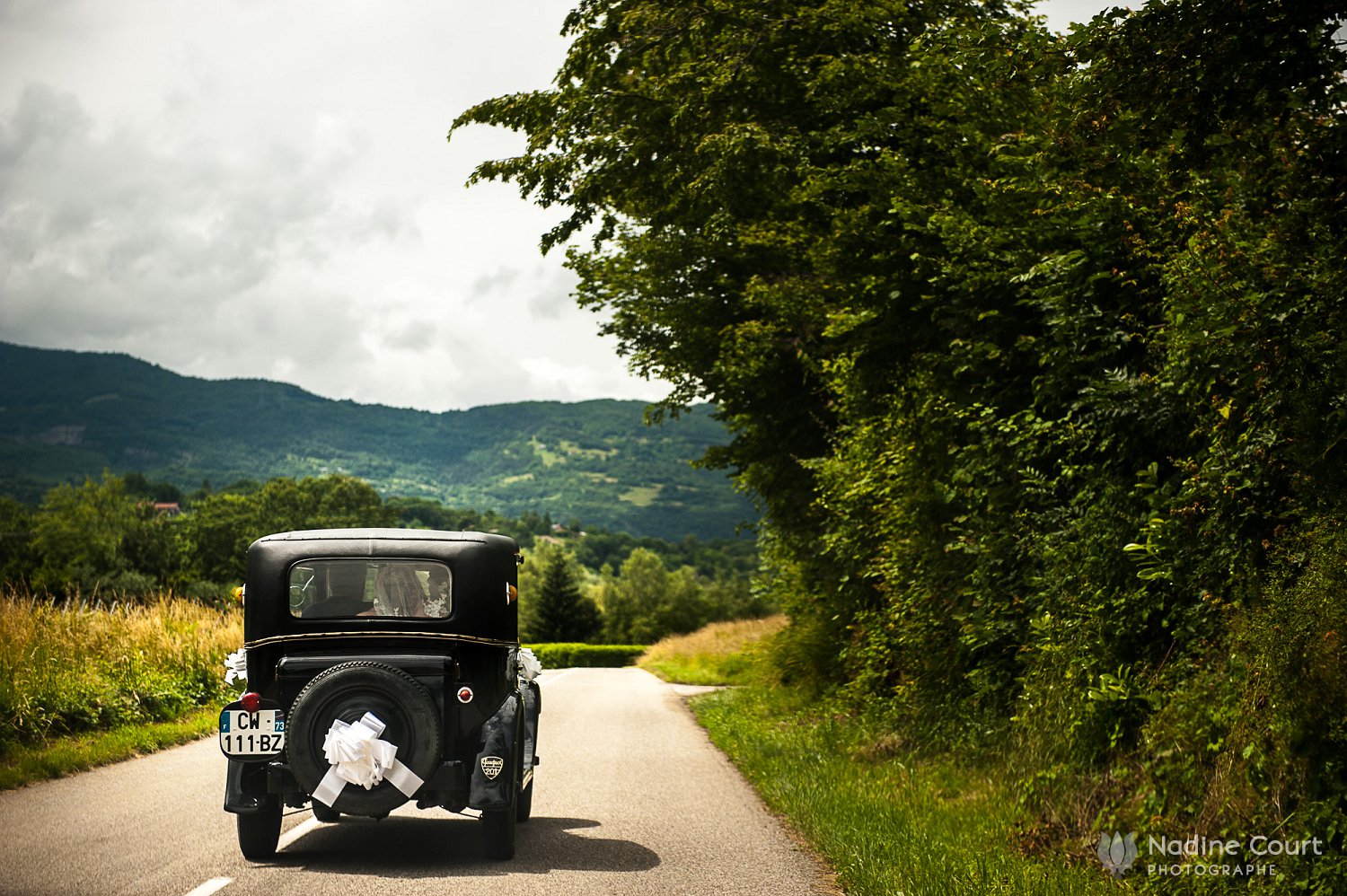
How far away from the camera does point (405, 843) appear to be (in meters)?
8.23

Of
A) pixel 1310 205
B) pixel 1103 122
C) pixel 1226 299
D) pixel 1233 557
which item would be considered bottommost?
pixel 1233 557

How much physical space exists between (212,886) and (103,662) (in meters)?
9.74

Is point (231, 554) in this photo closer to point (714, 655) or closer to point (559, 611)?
point (559, 611)

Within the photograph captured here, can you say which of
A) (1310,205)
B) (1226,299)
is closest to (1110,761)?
(1226,299)

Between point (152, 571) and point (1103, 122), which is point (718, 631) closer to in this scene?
point (1103, 122)

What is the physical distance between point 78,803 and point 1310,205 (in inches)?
389

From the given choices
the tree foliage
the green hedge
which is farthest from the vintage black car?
the tree foliage

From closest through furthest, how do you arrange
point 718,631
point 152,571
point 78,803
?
1. point 78,803
2. point 718,631
3. point 152,571

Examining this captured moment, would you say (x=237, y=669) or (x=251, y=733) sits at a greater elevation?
(x=237, y=669)

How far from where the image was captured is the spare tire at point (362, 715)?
23.5 feet

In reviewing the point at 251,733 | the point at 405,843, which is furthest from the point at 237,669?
the point at 405,843

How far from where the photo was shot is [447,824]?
9.21m

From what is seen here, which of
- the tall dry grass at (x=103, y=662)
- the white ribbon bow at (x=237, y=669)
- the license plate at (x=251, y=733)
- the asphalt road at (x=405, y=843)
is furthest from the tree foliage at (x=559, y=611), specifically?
the license plate at (x=251, y=733)

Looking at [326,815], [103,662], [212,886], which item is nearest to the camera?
[212,886]
